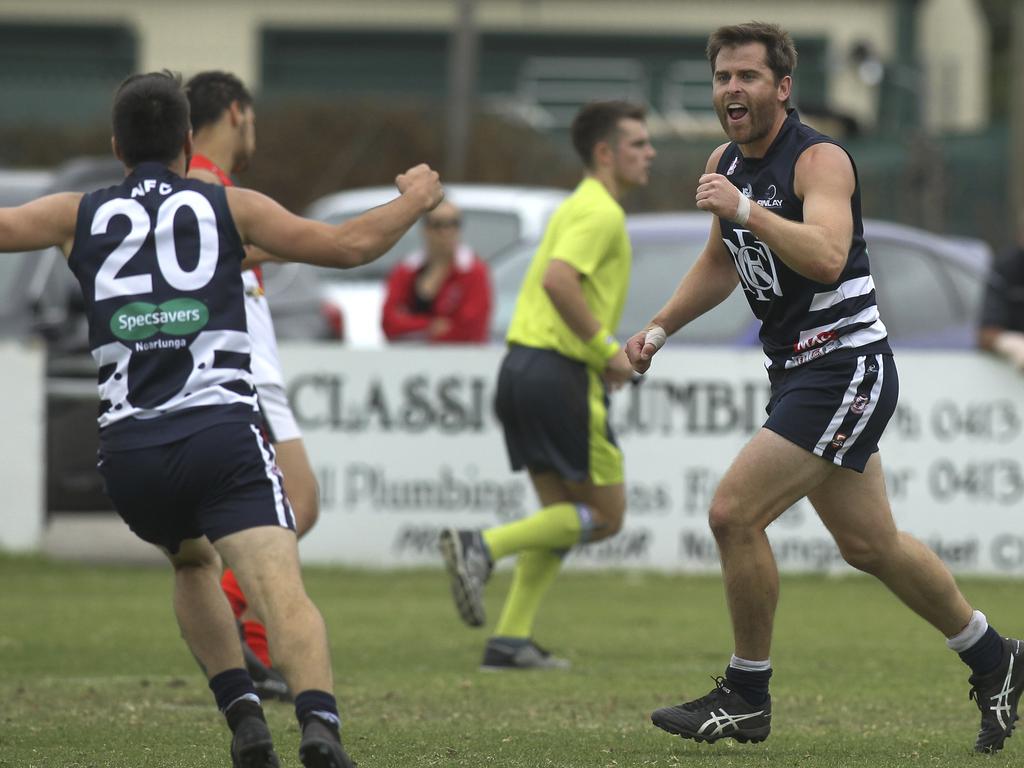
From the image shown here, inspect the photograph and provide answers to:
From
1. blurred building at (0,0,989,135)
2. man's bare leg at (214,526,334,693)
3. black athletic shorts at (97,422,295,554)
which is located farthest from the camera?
blurred building at (0,0,989,135)

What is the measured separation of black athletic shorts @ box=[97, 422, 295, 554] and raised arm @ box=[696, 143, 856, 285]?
1.48 meters

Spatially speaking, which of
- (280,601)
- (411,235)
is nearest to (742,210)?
(280,601)

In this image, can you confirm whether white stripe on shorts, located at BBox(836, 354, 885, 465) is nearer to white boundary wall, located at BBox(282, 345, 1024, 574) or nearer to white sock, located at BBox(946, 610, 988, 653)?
white sock, located at BBox(946, 610, 988, 653)

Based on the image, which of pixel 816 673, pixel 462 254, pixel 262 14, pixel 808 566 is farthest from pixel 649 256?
pixel 262 14

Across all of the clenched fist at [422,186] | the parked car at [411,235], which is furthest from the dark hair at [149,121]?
the parked car at [411,235]

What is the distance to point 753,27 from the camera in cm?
605

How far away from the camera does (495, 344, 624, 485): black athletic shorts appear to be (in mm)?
8547

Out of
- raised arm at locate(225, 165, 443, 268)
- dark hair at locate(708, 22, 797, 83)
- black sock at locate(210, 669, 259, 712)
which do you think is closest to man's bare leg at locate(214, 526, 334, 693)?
black sock at locate(210, 669, 259, 712)

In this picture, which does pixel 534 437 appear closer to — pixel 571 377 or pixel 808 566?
pixel 571 377

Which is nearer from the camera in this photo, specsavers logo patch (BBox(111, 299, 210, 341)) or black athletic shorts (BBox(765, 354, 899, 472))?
specsavers logo patch (BBox(111, 299, 210, 341))

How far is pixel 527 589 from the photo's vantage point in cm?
862

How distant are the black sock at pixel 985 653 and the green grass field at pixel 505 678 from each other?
0.85 feet

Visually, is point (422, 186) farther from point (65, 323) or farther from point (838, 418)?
point (65, 323)

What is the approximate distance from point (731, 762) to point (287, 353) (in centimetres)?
684
